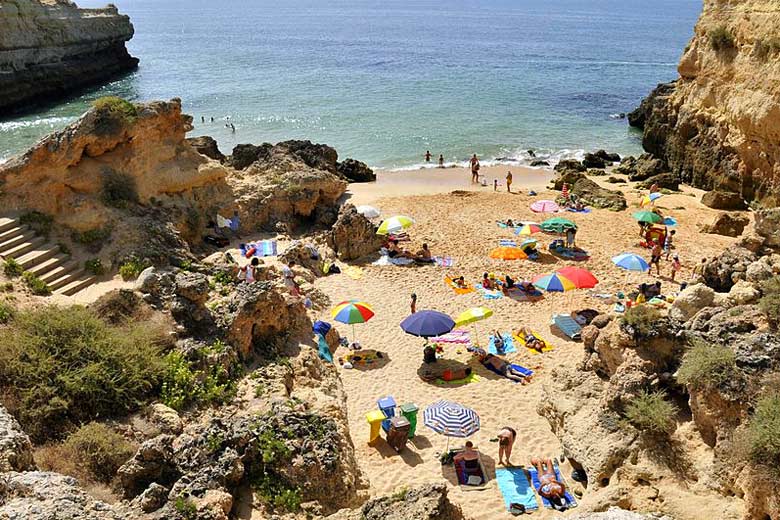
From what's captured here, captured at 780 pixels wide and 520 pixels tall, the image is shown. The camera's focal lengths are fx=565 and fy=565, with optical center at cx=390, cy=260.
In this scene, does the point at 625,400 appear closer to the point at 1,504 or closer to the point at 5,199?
the point at 1,504

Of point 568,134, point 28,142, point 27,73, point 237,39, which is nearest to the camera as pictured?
point 28,142

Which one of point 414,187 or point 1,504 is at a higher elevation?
point 1,504

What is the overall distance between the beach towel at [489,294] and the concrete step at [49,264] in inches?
476

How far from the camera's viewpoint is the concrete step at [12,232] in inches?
570

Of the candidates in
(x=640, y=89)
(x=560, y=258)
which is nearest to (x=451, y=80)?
(x=640, y=89)

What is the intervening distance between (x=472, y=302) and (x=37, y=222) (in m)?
12.6

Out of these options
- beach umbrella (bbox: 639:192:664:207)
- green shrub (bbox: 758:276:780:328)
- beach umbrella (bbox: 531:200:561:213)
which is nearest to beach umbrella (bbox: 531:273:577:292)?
green shrub (bbox: 758:276:780:328)

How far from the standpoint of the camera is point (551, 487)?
32.6 feet

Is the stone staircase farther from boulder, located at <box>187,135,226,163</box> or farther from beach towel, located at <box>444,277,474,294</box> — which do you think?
boulder, located at <box>187,135,226,163</box>

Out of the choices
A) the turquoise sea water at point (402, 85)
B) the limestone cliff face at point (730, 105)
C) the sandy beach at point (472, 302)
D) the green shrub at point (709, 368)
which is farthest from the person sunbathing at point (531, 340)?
the turquoise sea water at point (402, 85)

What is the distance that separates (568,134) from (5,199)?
3793cm

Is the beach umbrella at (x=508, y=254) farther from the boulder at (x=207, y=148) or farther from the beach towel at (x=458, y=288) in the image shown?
the boulder at (x=207, y=148)

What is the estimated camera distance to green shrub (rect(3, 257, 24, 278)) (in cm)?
1323

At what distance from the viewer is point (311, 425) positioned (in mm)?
9656
